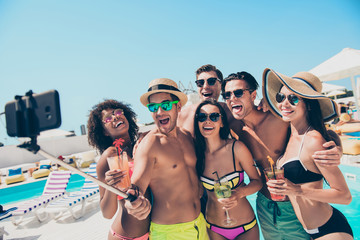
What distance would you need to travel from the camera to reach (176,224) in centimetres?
230

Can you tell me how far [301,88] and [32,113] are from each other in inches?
94.3

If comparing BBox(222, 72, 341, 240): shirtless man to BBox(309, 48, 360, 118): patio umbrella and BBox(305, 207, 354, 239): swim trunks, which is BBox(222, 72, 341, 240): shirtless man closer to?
BBox(305, 207, 354, 239): swim trunks

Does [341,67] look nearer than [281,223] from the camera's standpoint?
No

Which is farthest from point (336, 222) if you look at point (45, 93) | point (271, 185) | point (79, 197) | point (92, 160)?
point (92, 160)

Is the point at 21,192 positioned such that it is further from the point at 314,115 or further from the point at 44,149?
the point at 314,115

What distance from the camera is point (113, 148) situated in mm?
2676

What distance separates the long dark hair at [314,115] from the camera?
2.09m

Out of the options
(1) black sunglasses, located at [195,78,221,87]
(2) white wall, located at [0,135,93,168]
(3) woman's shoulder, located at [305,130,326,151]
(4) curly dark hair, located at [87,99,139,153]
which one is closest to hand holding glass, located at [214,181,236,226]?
(3) woman's shoulder, located at [305,130,326,151]

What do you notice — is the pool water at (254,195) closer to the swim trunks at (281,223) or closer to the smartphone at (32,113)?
the swim trunks at (281,223)

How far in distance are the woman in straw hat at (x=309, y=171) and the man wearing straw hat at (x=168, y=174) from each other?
1.01 m

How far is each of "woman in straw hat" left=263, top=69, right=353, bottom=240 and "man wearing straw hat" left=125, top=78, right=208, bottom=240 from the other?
1012mm

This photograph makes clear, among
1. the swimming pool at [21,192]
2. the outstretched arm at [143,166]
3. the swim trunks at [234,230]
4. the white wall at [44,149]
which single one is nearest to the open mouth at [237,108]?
the outstretched arm at [143,166]

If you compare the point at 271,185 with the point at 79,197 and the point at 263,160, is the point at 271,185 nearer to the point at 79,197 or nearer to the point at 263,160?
the point at 263,160

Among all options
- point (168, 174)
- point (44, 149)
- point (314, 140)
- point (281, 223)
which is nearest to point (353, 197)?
point (281, 223)
